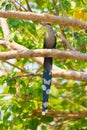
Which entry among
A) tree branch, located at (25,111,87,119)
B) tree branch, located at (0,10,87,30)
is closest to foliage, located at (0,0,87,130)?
tree branch, located at (25,111,87,119)

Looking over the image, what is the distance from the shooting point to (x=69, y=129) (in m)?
4.54

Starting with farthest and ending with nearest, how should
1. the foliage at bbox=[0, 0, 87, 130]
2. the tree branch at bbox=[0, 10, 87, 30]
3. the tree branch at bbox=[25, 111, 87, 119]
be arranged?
the tree branch at bbox=[25, 111, 87, 119], the foliage at bbox=[0, 0, 87, 130], the tree branch at bbox=[0, 10, 87, 30]

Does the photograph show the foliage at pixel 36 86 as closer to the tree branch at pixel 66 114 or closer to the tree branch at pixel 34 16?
the tree branch at pixel 66 114

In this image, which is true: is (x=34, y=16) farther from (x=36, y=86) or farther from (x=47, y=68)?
(x=36, y=86)

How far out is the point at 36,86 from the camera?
12.9 ft

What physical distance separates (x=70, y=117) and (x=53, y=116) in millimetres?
214

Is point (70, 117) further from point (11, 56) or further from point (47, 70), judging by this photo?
point (11, 56)

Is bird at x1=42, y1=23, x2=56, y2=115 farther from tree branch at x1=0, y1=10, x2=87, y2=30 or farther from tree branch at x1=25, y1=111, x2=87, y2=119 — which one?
tree branch at x1=25, y1=111, x2=87, y2=119

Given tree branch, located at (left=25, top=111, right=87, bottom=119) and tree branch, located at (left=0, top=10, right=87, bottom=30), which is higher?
tree branch, located at (left=0, top=10, right=87, bottom=30)

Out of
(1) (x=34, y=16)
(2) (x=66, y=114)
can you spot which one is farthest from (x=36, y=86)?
(1) (x=34, y=16)

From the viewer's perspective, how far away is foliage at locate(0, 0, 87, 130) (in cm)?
357

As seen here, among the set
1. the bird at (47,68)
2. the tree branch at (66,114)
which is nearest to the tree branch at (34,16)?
the bird at (47,68)

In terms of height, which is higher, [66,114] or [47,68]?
[47,68]

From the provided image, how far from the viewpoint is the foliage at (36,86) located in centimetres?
357
